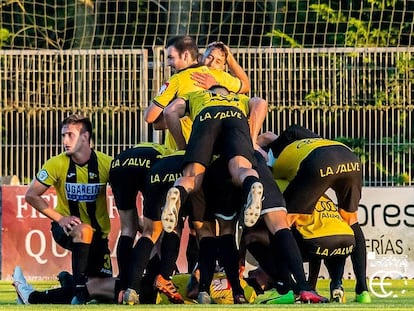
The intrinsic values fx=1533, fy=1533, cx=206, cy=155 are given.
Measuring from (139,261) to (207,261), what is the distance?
491 mm

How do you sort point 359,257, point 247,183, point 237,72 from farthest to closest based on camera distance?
point 237,72, point 359,257, point 247,183

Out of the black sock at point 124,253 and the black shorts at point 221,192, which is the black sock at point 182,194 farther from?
the black sock at point 124,253

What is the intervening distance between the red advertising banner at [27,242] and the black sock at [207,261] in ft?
18.8

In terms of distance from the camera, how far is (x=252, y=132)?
11469 mm

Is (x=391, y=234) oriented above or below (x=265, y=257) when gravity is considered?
below

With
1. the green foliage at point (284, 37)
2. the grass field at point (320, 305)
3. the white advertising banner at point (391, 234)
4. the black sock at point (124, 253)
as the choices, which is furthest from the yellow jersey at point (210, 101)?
the green foliage at point (284, 37)

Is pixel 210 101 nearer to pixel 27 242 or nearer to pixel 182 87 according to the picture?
pixel 182 87

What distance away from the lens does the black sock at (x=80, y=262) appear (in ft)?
38.8

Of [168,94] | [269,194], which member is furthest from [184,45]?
[269,194]

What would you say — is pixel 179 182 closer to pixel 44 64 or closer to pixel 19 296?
pixel 19 296

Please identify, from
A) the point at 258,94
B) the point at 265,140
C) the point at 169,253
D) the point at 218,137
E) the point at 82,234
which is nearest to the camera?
the point at 218,137

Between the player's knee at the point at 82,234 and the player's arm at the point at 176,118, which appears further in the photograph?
the player's knee at the point at 82,234

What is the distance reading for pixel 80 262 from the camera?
11.9 meters

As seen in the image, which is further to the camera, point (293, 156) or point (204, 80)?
point (204, 80)
